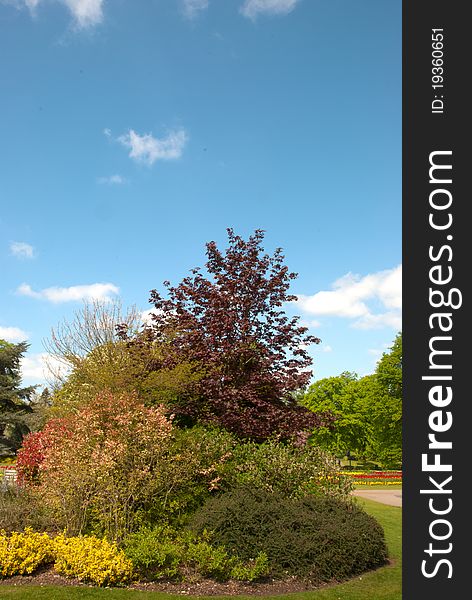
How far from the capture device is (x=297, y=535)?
8.27 meters

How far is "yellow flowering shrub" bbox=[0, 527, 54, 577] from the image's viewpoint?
303 inches

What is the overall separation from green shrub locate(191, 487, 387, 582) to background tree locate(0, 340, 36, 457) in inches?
1191

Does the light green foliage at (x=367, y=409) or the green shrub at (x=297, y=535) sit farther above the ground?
the light green foliage at (x=367, y=409)

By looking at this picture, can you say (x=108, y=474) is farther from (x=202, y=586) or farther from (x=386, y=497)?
(x=386, y=497)

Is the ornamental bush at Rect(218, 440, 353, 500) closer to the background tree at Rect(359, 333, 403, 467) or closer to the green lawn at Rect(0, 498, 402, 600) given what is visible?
the green lawn at Rect(0, 498, 402, 600)

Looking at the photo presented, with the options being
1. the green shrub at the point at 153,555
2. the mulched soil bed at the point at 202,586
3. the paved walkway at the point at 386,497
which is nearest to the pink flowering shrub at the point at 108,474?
the green shrub at the point at 153,555

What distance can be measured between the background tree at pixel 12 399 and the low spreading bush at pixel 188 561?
30301 millimetres

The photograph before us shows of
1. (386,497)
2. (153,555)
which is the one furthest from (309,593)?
(386,497)

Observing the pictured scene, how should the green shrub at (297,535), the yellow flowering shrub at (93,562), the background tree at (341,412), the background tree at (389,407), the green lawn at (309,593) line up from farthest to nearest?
the background tree at (341,412)
the background tree at (389,407)
the green shrub at (297,535)
the yellow flowering shrub at (93,562)
the green lawn at (309,593)

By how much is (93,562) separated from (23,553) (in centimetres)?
119

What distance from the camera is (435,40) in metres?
5.19

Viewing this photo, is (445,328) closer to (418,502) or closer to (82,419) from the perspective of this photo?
(418,502)

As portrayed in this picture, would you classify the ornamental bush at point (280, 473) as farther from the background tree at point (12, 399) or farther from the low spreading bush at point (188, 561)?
the background tree at point (12, 399)

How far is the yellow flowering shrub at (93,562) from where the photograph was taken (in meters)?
7.37
